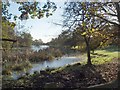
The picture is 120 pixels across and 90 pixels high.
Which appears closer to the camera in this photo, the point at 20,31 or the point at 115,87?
the point at 115,87

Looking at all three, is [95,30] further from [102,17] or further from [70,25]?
[70,25]

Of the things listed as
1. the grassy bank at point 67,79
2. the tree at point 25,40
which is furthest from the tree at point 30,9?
the tree at point 25,40

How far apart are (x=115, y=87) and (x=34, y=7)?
517cm

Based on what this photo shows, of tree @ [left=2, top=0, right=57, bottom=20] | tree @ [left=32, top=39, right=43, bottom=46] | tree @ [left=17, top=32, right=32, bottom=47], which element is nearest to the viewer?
tree @ [left=2, top=0, right=57, bottom=20]

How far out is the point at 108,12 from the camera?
1578cm

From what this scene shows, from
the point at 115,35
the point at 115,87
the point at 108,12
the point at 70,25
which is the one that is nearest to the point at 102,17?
the point at 108,12

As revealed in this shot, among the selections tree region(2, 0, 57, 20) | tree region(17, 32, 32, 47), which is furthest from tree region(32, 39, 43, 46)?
tree region(2, 0, 57, 20)

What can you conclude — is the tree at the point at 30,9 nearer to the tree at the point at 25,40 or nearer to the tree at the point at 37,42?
the tree at the point at 25,40

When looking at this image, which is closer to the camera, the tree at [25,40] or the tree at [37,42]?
the tree at [25,40]

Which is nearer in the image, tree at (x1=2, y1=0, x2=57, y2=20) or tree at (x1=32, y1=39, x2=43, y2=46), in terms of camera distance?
tree at (x1=2, y1=0, x2=57, y2=20)

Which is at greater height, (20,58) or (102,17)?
(102,17)

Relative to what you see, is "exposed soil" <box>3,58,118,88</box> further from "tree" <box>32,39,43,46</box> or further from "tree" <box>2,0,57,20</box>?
"tree" <box>32,39,43,46</box>

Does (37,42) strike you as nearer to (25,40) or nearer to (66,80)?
(25,40)

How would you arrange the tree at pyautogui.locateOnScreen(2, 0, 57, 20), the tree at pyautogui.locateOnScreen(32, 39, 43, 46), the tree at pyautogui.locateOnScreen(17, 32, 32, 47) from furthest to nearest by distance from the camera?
the tree at pyautogui.locateOnScreen(32, 39, 43, 46) < the tree at pyautogui.locateOnScreen(17, 32, 32, 47) < the tree at pyautogui.locateOnScreen(2, 0, 57, 20)
